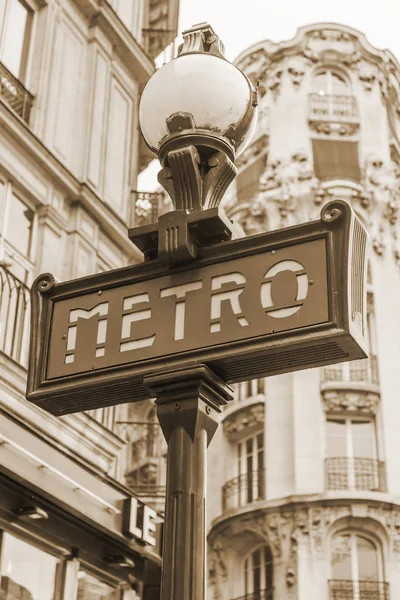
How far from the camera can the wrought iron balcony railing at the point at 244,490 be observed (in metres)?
30.0

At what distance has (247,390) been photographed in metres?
32.0

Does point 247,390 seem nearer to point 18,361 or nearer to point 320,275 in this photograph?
point 18,361

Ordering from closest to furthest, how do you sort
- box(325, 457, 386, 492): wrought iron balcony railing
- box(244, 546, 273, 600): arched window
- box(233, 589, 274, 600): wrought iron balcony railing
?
box(233, 589, 274, 600): wrought iron balcony railing
box(244, 546, 273, 600): arched window
box(325, 457, 386, 492): wrought iron balcony railing

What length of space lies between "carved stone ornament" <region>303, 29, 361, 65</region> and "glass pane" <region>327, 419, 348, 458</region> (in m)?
13.1

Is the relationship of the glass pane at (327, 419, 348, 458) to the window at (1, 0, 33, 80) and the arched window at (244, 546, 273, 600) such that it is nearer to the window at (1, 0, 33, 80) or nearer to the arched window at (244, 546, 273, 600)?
the arched window at (244, 546, 273, 600)

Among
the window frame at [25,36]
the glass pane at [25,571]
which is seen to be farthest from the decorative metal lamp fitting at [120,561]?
the window frame at [25,36]

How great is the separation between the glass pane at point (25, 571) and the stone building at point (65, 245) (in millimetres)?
18

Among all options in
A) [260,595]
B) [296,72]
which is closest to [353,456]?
[260,595]

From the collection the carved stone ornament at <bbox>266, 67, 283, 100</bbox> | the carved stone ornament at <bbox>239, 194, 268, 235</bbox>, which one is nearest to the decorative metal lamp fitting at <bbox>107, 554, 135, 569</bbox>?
the carved stone ornament at <bbox>239, 194, 268, 235</bbox>

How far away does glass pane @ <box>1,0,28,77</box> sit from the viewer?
1308 centimetres

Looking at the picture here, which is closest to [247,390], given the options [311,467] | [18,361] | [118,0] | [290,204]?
[311,467]

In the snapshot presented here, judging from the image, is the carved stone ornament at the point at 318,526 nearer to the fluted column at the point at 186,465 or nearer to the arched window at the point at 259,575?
the arched window at the point at 259,575

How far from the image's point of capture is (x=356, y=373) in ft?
101

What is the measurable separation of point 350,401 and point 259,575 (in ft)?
18.6
